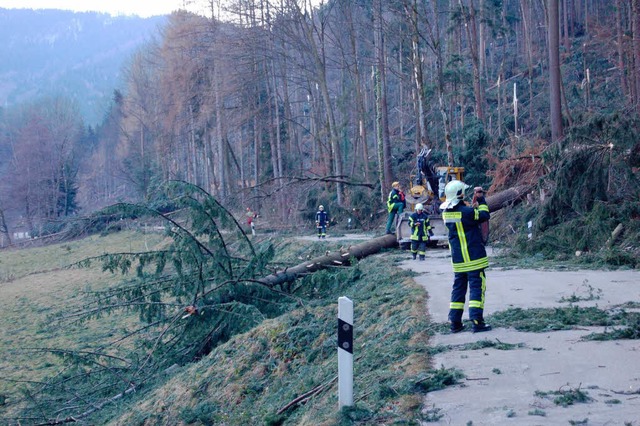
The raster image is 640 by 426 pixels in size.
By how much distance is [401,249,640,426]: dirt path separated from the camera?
5.55 metres

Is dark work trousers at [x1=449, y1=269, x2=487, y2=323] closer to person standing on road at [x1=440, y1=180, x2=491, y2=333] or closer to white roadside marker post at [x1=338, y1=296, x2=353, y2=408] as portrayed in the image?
person standing on road at [x1=440, y1=180, x2=491, y2=333]

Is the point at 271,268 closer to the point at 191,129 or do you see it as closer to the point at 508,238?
the point at 508,238

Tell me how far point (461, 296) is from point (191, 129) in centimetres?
4634

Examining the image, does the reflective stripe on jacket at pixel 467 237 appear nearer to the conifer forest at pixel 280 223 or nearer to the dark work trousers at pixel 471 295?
the dark work trousers at pixel 471 295

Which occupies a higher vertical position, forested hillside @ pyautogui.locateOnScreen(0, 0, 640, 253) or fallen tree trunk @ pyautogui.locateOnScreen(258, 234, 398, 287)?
forested hillside @ pyautogui.locateOnScreen(0, 0, 640, 253)

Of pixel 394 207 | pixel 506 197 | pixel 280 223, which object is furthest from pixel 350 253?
pixel 280 223

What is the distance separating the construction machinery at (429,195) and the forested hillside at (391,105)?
2256 millimetres

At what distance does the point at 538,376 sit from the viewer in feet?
21.5

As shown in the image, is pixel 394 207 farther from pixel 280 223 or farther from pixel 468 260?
pixel 280 223

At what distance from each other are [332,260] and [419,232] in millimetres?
2244

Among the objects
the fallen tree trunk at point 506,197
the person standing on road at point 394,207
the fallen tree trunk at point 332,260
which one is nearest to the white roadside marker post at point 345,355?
the fallen tree trunk at point 332,260

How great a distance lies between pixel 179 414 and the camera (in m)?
9.54

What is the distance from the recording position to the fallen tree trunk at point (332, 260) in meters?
16.1

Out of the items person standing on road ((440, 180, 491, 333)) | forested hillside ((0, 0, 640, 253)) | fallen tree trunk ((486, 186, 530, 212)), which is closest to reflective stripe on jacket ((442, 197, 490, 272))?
person standing on road ((440, 180, 491, 333))
